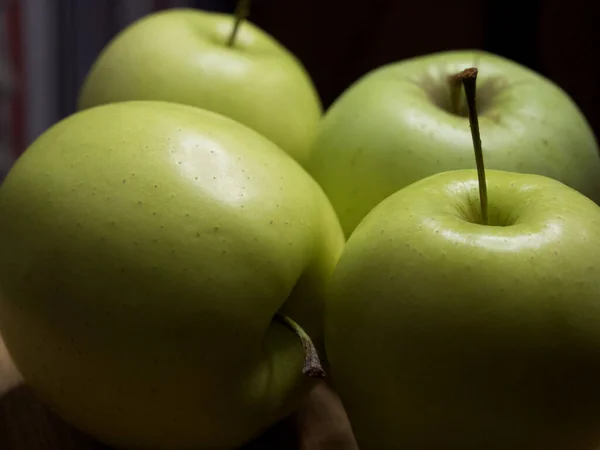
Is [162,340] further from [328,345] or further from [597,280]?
[597,280]

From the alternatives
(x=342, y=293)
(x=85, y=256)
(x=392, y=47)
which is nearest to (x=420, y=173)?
(x=342, y=293)

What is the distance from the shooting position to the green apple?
44 cm

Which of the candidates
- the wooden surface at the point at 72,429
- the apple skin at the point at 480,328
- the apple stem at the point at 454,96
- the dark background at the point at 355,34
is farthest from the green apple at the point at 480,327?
the dark background at the point at 355,34

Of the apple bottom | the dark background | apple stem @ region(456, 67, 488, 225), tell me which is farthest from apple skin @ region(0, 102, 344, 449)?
the dark background

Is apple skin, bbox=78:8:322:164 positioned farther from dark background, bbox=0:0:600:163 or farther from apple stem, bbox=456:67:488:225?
dark background, bbox=0:0:600:163

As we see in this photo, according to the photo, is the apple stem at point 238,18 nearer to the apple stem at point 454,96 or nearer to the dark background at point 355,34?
the apple stem at point 454,96

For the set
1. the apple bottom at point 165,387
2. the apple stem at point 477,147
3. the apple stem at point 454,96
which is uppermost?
the apple stem at point 477,147

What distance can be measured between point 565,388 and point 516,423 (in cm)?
3

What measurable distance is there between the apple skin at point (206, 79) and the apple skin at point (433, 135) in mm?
Result: 45

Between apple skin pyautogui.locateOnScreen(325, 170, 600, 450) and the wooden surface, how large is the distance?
0.12 meters

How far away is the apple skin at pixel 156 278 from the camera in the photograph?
18.9 inches

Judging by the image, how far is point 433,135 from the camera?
635mm

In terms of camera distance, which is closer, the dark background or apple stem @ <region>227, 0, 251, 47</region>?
apple stem @ <region>227, 0, 251, 47</region>

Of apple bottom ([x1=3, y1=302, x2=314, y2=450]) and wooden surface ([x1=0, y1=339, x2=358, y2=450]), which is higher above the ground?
apple bottom ([x1=3, y1=302, x2=314, y2=450])
